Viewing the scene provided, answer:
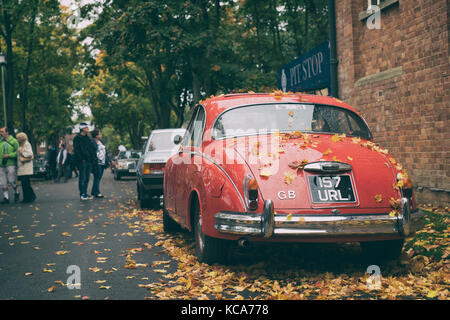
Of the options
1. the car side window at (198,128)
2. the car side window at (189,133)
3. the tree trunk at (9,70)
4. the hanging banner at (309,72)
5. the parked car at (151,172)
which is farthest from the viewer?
the tree trunk at (9,70)

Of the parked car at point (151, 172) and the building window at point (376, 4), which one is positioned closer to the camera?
the building window at point (376, 4)

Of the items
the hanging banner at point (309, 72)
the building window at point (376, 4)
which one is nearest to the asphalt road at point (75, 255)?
the hanging banner at point (309, 72)

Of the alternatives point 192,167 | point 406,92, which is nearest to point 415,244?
point 192,167

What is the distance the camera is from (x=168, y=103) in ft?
99.7

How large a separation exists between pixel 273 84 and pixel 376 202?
1659 cm


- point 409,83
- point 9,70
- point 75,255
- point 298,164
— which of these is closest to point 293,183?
point 298,164

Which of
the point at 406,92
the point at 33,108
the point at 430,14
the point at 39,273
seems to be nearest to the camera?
the point at 39,273

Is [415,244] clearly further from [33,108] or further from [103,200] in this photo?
[33,108]

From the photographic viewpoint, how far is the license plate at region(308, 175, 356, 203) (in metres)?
4.79

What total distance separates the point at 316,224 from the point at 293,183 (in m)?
0.42

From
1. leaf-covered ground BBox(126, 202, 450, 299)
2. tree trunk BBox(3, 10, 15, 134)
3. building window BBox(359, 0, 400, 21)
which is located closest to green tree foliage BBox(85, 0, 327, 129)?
tree trunk BBox(3, 10, 15, 134)

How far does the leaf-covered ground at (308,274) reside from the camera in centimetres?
454

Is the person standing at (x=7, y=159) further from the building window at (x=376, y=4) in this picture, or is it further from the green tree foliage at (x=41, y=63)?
the green tree foliage at (x=41, y=63)

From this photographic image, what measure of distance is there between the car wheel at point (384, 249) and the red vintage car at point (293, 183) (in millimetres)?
10
